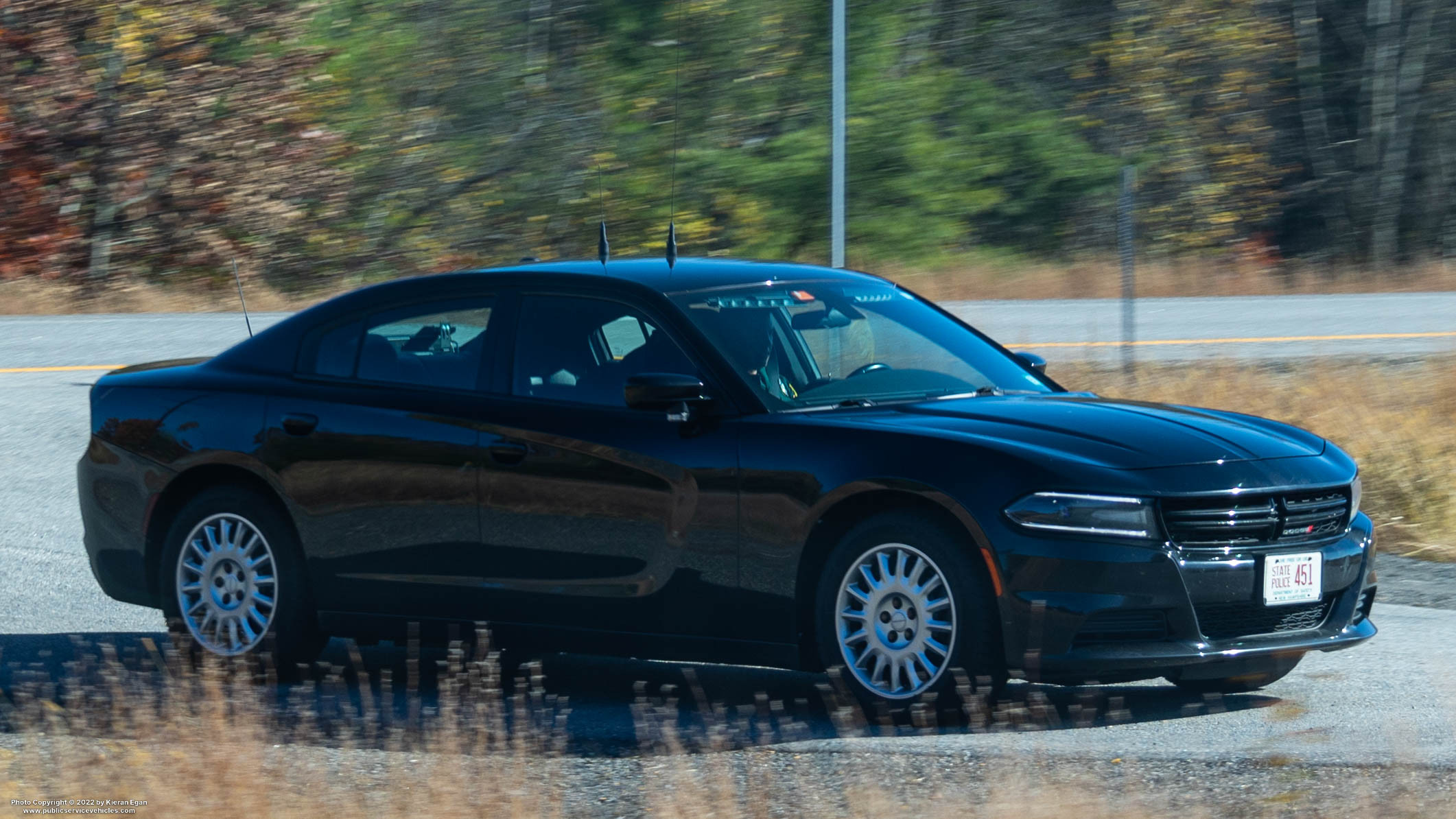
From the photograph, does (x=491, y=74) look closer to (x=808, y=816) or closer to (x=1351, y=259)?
(x=1351, y=259)

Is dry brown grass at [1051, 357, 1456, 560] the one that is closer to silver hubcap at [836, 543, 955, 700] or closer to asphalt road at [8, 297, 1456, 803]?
asphalt road at [8, 297, 1456, 803]

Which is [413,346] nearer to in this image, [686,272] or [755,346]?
[686,272]

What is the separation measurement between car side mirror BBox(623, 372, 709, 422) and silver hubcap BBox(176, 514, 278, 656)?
1.66 meters

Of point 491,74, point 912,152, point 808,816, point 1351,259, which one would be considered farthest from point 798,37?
point 808,816

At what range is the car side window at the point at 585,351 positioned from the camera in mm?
6617

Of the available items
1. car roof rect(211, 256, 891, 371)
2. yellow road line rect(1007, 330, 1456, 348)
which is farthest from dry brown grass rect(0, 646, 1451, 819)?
yellow road line rect(1007, 330, 1456, 348)

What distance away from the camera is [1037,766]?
5.38 m

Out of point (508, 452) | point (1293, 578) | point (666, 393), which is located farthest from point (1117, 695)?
point (508, 452)

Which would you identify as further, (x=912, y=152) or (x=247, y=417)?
(x=912, y=152)

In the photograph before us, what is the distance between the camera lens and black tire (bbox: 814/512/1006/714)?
589cm

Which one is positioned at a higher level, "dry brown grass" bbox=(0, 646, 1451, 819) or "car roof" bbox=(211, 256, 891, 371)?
"car roof" bbox=(211, 256, 891, 371)

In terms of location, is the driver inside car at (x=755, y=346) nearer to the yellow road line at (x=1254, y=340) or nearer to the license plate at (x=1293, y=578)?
the license plate at (x=1293, y=578)

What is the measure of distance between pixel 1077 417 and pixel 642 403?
1.37 metres

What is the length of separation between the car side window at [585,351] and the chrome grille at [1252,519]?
5.43 feet
